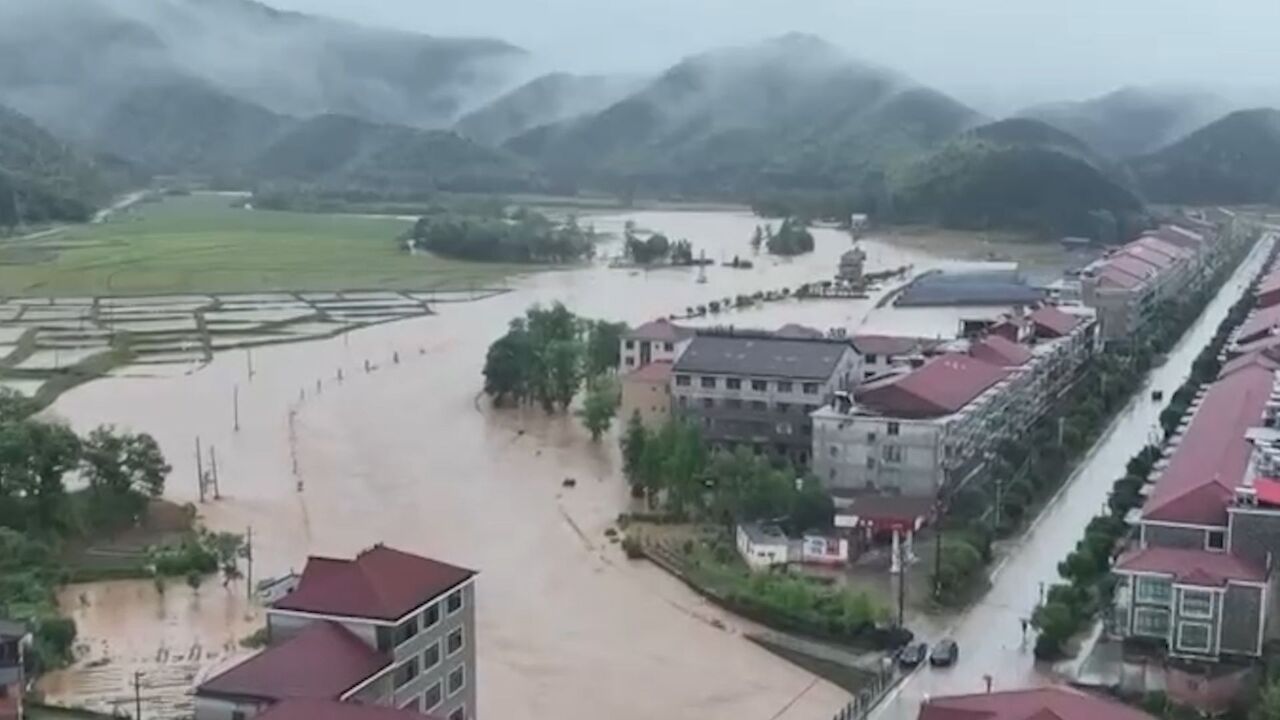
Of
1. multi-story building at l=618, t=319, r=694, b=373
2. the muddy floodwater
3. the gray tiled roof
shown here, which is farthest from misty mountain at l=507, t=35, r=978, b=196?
the gray tiled roof

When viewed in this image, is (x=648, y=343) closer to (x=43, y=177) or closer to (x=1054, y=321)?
(x=1054, y=321)

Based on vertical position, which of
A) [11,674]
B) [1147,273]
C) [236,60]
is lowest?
[11,674]

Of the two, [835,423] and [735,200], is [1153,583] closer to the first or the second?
[835,423]

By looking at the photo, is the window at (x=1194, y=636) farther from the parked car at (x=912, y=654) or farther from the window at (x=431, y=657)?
the window at (x=431, y=657)

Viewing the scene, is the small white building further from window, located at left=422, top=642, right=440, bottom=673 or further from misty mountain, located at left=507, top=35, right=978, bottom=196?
misty mountain, located at left=507, top=35, right=978, bottom=196

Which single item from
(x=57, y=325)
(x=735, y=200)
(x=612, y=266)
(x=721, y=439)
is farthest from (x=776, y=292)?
(x=735, y=200)

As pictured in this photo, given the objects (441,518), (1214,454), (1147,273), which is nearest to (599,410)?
(441,518)

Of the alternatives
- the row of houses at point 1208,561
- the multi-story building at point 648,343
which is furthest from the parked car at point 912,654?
the multi-story building at point 648,343
